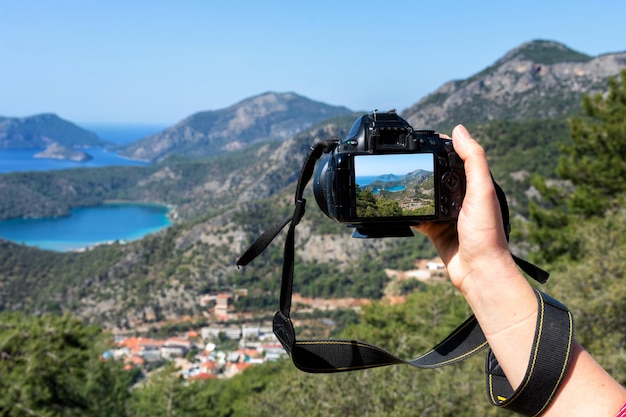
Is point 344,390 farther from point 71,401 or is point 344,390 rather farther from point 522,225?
point 522,225

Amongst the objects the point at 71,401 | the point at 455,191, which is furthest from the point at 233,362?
the point at 455,191

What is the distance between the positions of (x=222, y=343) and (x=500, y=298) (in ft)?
131

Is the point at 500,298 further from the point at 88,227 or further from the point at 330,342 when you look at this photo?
the point at 88,227

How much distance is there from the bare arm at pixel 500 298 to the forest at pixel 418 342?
16.1 feet

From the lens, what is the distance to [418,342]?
12703mm

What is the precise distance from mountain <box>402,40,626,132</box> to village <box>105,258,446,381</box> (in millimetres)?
37178

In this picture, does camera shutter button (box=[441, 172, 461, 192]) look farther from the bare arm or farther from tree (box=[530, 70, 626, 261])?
tree (box=[530, 70, 626, 261])

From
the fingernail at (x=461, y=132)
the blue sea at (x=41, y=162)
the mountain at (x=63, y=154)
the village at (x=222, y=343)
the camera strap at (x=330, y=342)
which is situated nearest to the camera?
the fingernail at (x=461, y=132)

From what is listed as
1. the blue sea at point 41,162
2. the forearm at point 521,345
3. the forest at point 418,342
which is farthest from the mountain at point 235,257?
the blue sea at point 41,162

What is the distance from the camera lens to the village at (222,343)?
98.8 ft

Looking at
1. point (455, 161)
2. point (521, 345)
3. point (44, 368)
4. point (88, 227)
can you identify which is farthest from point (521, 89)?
point (521, 345)

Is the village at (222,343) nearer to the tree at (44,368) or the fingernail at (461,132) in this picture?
the tree at (44,368)

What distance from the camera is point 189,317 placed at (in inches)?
1871

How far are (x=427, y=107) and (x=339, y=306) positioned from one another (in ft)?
181
